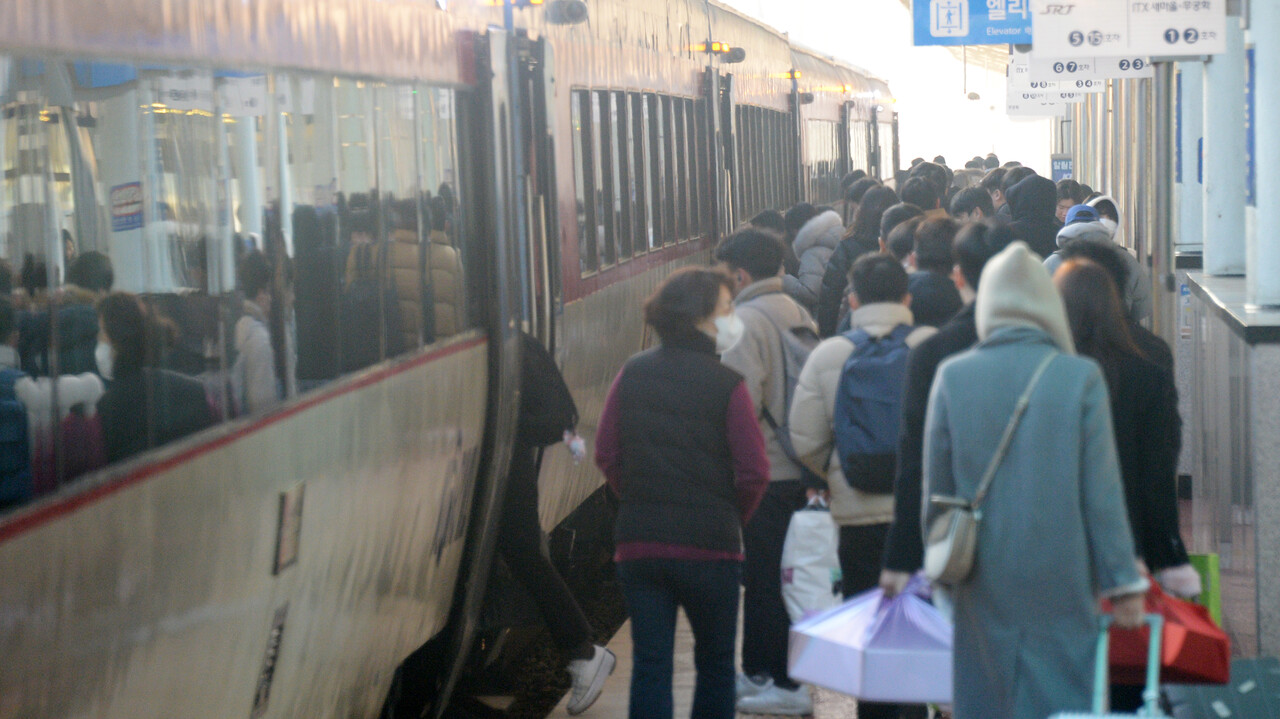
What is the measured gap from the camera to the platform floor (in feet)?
21.1

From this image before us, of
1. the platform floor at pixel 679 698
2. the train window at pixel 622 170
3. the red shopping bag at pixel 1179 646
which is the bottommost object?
the platform floor at pixel 679 698

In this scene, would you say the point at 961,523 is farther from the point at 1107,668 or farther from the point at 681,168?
the point at 681,168

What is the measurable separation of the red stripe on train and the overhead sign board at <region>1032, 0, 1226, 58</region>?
3292mm

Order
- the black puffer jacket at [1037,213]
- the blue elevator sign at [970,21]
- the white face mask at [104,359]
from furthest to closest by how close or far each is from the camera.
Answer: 1. the blue elevator sign at [970,21]
2. the black puffer jacket at [1037,213]
3. the white face mask at [104,359]

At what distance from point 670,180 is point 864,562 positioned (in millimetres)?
6642

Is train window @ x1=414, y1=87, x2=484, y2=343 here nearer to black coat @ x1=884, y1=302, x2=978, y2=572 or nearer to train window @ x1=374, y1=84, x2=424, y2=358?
train window @ x1=374, y1=84, x2=424, y2=358

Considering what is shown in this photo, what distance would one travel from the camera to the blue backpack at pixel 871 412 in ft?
17.3

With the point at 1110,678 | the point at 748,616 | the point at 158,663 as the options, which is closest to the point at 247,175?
the point at 158,663

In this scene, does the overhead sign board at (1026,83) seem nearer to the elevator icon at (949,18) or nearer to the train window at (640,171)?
the elevator icon at (949,18)

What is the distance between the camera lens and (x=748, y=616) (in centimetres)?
644

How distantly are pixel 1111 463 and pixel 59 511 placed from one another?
2221mm

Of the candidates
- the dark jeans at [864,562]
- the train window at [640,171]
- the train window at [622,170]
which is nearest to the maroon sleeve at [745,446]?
the dark jeans at [864,562]

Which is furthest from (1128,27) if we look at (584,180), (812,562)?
(584,180)

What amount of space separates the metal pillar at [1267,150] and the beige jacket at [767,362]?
5.74 feet
